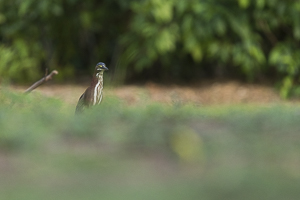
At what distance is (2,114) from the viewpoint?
4.66m

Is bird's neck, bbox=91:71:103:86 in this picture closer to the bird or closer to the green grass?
the bird

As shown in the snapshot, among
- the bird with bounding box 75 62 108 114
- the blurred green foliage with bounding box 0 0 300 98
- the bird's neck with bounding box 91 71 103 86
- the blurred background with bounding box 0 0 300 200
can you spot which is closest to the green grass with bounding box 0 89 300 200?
the blurred background with bounding box 0 0 300 200

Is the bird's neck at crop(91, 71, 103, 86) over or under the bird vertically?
over

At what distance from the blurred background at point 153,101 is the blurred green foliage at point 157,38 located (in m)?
0.03

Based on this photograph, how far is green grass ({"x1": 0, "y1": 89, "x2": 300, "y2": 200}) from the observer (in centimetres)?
321

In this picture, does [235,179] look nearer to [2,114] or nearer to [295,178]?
[295,178]

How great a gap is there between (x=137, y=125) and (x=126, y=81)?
9.62m

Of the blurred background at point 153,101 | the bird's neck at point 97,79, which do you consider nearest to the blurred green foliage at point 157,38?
the blurred background at point 153,101

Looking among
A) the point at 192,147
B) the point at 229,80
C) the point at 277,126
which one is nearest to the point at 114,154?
the point at 192,147

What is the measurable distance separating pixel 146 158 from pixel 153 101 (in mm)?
4726

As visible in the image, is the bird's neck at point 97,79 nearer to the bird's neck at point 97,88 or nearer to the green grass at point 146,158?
the bird's neck at point 97,88

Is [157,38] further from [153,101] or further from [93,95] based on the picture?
[93,95]

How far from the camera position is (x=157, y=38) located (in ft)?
39.6

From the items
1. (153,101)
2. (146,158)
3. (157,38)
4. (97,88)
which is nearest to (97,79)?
(97,88)
